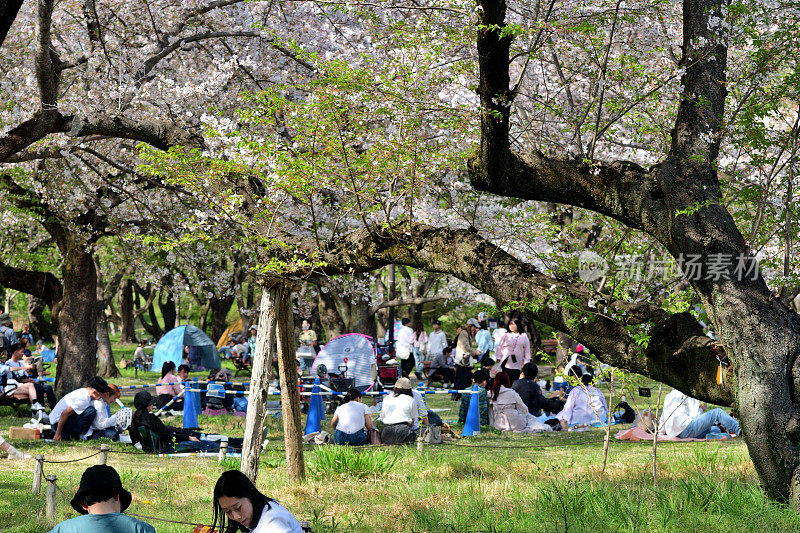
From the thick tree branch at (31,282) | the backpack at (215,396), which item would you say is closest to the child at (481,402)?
the backpack at (215,396)

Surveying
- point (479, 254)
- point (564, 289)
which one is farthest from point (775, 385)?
point (479, 254)

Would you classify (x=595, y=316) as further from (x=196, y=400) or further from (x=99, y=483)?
(x=196, y=400)

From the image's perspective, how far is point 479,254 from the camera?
7488 millimetres

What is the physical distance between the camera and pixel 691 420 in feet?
42.2

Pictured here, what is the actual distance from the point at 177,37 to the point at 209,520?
867 centimetres

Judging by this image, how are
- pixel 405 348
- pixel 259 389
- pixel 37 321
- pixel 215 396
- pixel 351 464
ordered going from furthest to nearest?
pixel 37 321 < pixel 405 348 < pixel 215 396 < pixel 351 464 < pixel 259 389

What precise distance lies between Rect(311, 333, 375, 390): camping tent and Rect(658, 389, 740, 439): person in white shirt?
23.9 ft

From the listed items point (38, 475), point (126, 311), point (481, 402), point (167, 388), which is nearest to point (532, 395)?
point (481, 402)

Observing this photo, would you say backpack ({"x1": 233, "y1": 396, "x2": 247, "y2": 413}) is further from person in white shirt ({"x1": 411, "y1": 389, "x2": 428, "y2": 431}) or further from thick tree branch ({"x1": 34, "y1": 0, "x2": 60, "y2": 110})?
thick tree branch ({"x1": 34, "y1": 0, "x2": 60, "y2": 110})

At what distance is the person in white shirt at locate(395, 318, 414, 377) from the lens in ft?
75.3

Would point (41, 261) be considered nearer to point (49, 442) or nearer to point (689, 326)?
point (49, 442)

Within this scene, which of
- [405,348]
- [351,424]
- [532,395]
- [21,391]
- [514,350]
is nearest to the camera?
[351,424]

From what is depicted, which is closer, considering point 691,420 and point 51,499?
point 51,499

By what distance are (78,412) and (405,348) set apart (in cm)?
1147
